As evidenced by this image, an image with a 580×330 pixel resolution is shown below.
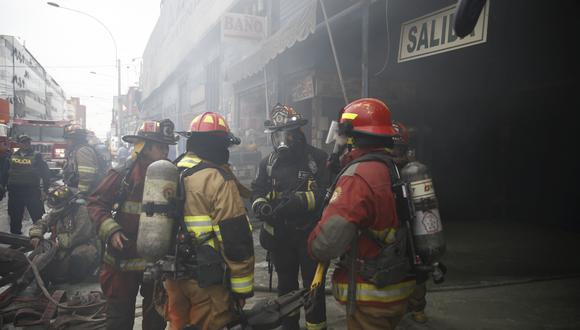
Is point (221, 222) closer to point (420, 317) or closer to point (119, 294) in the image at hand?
point (119, 294)

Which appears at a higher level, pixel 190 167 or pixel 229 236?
pixel 190 167

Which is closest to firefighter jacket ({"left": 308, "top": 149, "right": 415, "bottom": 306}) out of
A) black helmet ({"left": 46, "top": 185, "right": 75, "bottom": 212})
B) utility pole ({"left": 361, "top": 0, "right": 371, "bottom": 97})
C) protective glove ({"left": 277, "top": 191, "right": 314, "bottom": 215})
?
protective glove ({"left": 277, "top": 191, "right": 314, "bottom": 215})

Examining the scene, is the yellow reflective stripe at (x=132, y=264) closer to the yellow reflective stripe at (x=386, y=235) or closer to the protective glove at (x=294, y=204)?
the protective glove at (x=294, y=204)

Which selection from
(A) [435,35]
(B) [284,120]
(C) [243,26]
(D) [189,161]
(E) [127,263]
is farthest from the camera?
(C) [243,26]

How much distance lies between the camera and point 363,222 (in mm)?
2115

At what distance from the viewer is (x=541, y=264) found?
5727 millimetres

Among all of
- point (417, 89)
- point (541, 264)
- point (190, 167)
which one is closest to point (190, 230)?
point (190, 167)

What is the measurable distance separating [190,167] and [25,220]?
31.0 ft

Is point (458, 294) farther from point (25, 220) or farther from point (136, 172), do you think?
point (25, 220)

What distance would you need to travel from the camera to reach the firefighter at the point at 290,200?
332cm

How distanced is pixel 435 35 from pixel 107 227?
390 centimetres

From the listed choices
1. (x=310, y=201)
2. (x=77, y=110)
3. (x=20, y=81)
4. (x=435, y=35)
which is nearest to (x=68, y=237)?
(x=310, y=201)

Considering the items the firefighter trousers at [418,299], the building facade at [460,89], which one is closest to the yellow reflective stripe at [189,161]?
the firefighter trousers at [418,299]

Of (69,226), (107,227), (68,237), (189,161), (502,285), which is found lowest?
(502,285)
